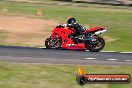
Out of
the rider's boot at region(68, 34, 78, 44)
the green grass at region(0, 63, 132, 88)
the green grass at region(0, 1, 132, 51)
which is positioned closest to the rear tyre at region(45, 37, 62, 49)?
the rider's boot at region(68, 34, 78, 44)

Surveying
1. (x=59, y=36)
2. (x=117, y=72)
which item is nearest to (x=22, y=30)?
(x=59, y=36)

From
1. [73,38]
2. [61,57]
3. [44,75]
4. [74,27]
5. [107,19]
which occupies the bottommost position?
[107,19]

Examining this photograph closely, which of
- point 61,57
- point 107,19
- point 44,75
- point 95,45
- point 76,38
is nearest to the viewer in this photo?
point 44,75

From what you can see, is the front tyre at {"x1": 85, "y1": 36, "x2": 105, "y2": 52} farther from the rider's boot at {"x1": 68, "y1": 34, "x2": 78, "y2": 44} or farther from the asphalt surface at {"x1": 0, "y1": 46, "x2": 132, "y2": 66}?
the rider's boot at {"x1": 68, "y1": 34, "x2": 78, "y2": 44}

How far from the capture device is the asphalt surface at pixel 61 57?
20906mm

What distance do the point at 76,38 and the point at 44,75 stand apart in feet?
22.9

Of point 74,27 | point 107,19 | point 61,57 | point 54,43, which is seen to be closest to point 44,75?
point 61,57

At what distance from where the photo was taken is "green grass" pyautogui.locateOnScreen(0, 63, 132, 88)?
16516 mm

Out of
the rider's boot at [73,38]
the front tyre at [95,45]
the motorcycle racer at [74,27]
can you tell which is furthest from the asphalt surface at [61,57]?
the motorcycle racer at [74,27]

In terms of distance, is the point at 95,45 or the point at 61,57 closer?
the point at 61,57

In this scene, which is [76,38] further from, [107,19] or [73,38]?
[107,19]

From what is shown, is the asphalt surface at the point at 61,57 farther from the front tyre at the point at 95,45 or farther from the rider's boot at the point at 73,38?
the rider's boot at the point at 73,38

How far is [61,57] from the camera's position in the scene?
2183 cm

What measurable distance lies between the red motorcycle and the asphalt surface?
21.7 inches
